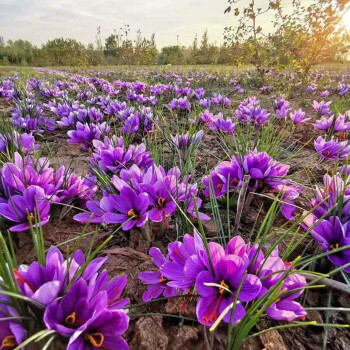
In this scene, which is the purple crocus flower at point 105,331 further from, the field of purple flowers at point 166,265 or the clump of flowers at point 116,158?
the clump of flowers at point 116,158

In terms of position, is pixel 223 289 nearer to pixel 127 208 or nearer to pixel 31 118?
pixel 127 208

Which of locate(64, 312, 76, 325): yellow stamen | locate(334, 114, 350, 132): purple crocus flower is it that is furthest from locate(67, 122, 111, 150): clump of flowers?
locate(334, 114, 350, 132): purple crocus flower

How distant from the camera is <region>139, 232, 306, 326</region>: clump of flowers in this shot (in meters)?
0.58

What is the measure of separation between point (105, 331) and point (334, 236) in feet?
2.26

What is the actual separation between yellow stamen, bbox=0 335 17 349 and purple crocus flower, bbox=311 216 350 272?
30.1 inches

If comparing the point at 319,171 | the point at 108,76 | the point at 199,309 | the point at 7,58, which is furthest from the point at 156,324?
the point at 7,58

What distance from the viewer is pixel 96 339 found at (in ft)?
1.78

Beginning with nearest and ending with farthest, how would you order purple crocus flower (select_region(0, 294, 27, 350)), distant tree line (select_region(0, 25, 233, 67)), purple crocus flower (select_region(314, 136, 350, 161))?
purple crocus flower (select_region(0, 294, 27, 350)), purple crocus flower (select_region(314, 136, 350, 161)), distant tree line (select_region(0, 25, 233, 67))

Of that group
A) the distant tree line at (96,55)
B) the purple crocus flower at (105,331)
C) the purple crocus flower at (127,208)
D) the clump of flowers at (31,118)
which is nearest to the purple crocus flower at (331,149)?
the purple crocus flower at (127,208)

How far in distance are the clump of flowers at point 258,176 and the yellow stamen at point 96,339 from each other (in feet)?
1.88

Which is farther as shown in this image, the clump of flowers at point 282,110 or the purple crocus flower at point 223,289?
the clump of flowers at point 282,110

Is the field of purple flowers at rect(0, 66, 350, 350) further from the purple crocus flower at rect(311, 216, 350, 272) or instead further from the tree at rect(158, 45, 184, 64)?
the tree at rect(158, 45, 184, 64)

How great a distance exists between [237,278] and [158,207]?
1.21 feet

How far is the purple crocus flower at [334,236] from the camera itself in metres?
0.77
